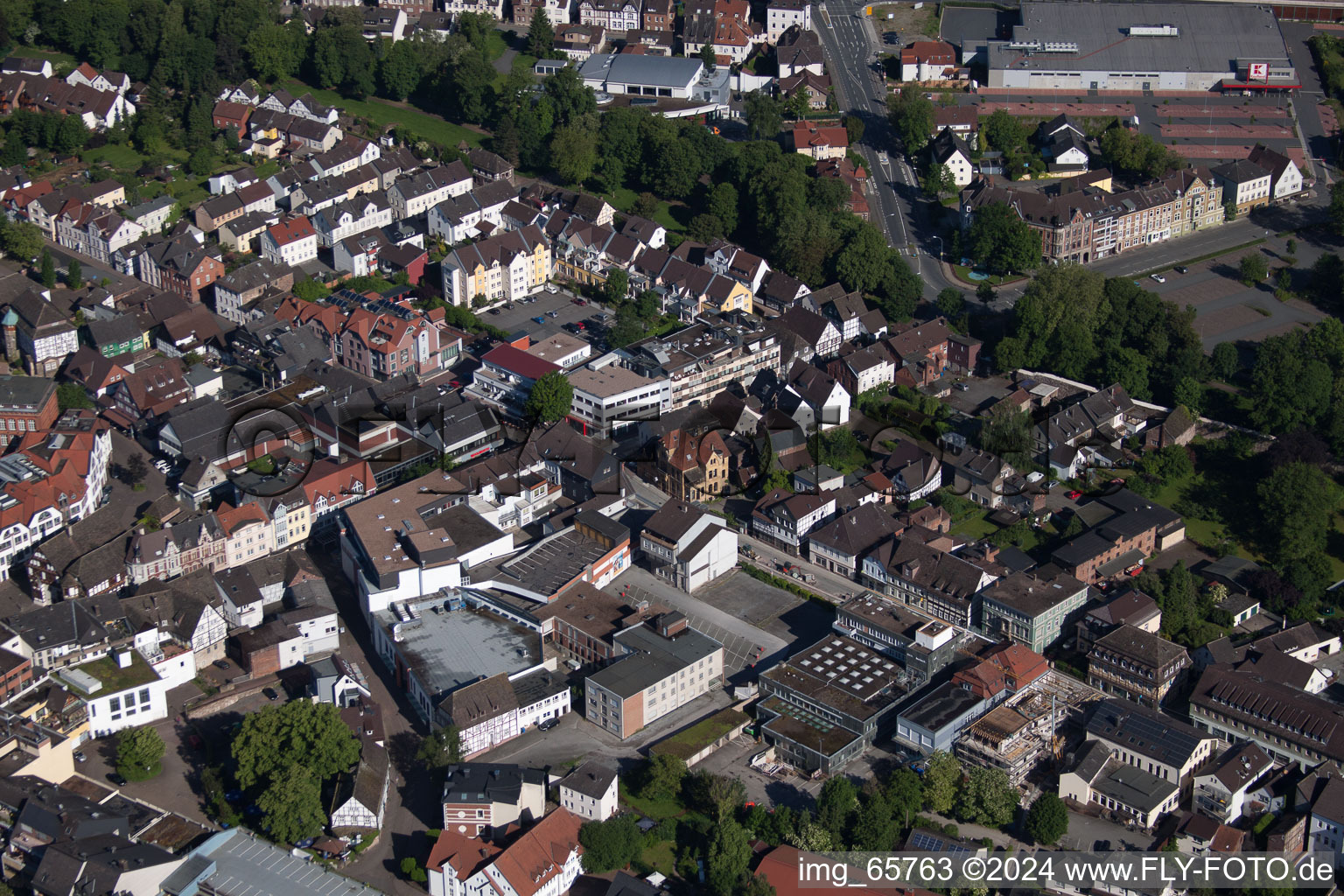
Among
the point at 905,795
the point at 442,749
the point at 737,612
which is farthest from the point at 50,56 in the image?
the point at 905,795

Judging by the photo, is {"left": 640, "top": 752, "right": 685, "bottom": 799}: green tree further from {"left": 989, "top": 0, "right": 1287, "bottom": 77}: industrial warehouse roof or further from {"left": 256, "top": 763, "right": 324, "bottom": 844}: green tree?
{"left": 989, "top": 0, "right": 1287, "bottom": 77}: industrial warehouse roof

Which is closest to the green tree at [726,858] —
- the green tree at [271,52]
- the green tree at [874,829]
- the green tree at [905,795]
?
the green tree at [874,829]

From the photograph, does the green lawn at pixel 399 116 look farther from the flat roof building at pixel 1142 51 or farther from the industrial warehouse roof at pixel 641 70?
the flat roof building at pixel 1142 51

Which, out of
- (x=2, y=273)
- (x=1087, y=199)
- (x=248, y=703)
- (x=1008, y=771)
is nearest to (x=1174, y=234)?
(x=1087, y=199)

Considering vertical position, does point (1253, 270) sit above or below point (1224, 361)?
above

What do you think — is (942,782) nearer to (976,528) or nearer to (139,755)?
(976,528)

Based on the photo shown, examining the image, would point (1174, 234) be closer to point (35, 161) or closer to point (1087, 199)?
point (1087, 199)

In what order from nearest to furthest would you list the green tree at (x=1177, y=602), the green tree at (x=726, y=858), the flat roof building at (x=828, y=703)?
the green tree at (x=726, y=858) → the flat roof building at (x=828, y=703) → the green tree at (x=1177, y=602)
